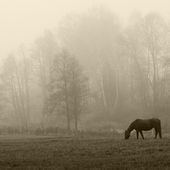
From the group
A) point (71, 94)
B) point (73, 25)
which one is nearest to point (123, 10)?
point (73, 25)

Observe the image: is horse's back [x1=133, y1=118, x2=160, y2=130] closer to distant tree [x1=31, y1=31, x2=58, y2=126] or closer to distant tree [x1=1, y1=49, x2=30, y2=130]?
distant tree [x1=1, y1=49, x2=30, y2=130]

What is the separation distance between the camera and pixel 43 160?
2183 cm

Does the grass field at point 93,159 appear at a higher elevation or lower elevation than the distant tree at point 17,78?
lower

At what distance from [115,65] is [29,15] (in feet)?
421

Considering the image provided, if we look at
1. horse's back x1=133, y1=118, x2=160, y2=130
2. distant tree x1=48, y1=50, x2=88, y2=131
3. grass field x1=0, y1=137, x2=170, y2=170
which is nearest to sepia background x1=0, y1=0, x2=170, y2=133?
distant tree x1=48, y1=50, x2=88, y2=131

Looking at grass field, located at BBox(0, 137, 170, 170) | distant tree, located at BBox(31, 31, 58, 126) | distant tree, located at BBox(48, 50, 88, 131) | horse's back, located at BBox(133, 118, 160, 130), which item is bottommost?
grass field, located at BBox(0, 137, 170, 170)

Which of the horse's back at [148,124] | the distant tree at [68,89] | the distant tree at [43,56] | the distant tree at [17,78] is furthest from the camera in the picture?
the distant tree at [43,56]

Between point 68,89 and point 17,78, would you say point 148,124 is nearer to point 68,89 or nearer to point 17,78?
point 68,89

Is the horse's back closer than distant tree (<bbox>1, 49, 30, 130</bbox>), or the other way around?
the horse's back

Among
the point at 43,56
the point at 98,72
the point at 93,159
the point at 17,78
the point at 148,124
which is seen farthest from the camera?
the point at 43,56

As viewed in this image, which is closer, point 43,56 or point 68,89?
point 68,89

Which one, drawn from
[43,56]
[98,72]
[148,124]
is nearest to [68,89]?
[98,72]

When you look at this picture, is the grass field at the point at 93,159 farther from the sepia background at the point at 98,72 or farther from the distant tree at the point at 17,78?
the distant tree at the point at 17,78

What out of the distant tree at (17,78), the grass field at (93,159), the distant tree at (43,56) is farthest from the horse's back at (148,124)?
the distant tree at (43,56)
